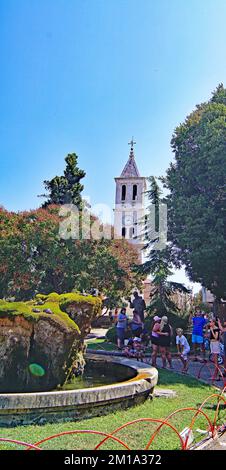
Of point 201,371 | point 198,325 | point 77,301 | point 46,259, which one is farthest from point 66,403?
point 46,259

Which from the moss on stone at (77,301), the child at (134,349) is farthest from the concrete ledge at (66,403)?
the child at (134,349)

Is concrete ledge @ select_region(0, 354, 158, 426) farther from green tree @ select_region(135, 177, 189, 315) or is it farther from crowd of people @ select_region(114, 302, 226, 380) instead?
green tree @ select_region(135, 177, 189, 315)

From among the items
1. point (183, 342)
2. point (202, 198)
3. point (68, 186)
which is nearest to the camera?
point (183, 342)

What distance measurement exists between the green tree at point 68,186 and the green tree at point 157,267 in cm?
1027

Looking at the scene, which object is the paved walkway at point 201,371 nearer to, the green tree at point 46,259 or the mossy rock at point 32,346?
the mossy rock at point 32,346

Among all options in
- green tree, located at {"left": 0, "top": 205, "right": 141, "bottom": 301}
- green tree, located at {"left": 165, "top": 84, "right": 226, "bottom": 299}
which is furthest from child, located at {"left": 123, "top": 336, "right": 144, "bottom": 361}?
green tree, located at {"left": 0, "top": 205, "right": 141, "bottom": 301}

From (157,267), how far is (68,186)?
47.1 feet

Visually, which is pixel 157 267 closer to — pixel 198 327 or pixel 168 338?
pixel 198 327

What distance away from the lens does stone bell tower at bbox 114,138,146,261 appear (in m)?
55.9

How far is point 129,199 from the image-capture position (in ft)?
185
